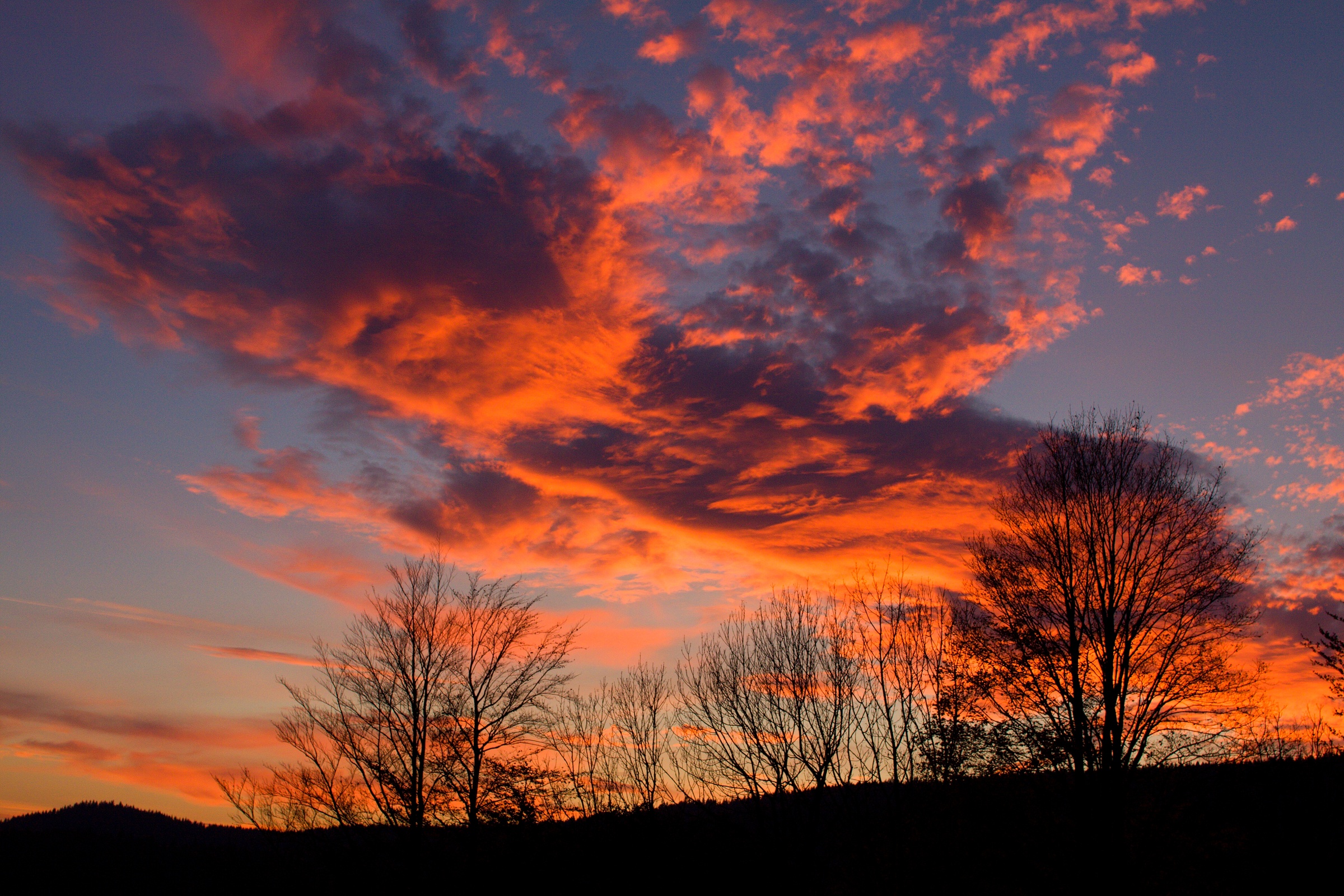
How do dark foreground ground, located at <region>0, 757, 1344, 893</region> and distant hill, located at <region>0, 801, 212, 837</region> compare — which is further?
distant hill, located at <region>0, 801, 212, 837</region>

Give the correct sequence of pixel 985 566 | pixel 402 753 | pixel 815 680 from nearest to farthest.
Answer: pixel 985 566 → pixel 402 753 → pixel 815 680

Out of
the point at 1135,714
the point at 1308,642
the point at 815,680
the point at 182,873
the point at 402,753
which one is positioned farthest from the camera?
the point at 182,873

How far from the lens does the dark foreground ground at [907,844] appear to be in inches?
1129

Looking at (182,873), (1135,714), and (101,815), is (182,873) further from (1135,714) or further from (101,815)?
(1135,714)

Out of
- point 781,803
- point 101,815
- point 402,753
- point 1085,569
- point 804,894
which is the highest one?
point 1085,569

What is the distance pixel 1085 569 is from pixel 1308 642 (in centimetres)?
927

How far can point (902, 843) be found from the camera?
3659 cm

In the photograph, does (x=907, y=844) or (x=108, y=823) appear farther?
(x=108, y=823)

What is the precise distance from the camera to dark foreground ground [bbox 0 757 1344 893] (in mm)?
28688

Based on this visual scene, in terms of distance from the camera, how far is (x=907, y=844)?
3700 cm

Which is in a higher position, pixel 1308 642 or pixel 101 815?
pixel 1308 642

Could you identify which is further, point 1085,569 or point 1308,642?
point 1085,569

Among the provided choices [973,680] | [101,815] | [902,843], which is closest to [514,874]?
[902,843]

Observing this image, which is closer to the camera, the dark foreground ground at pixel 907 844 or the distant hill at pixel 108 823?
the dark foreground ground at pixel 907 844
